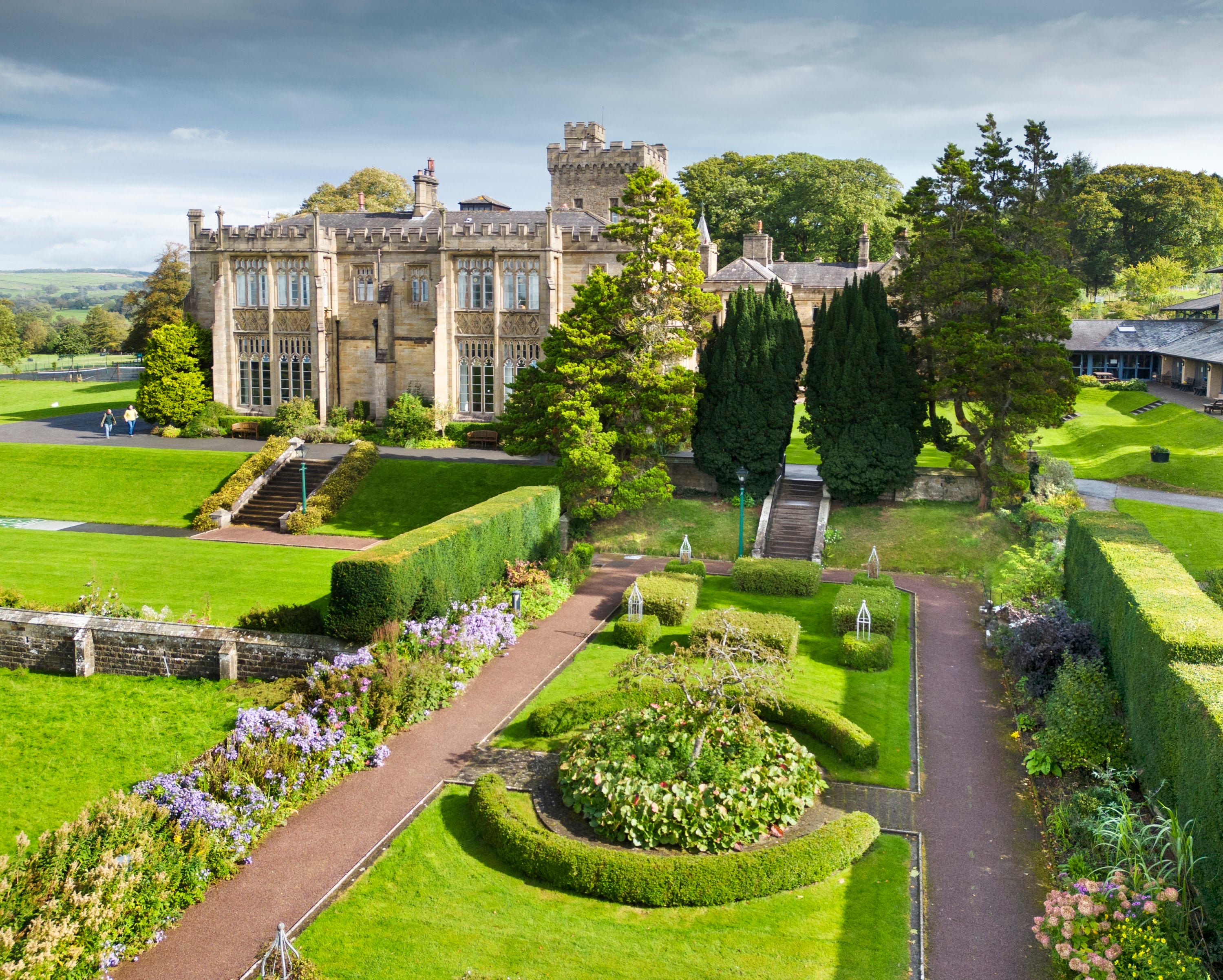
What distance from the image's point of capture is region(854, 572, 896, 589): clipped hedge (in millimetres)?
29953

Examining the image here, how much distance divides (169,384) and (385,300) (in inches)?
487

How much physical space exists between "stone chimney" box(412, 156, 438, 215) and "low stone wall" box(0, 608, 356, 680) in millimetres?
38285

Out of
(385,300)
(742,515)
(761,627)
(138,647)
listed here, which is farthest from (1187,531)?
(385,300)

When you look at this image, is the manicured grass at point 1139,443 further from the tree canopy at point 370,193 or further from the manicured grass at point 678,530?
the tree canopy at point 370,193

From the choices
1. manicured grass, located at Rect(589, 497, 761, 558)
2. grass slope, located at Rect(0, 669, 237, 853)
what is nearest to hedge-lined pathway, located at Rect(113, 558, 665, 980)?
grass slope, located at Rect(0, 669, 237, 853)

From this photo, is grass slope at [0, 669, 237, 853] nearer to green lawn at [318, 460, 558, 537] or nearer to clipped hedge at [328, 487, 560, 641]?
clipped hedge at [328, 487, 560, 641]

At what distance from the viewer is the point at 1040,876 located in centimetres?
1576

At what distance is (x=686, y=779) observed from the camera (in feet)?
54.7

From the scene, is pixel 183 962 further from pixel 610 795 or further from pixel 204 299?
pixel 204 299

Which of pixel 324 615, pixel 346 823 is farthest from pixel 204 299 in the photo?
pixel 346 823

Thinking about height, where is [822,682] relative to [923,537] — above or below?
below

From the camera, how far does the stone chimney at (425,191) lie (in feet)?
190

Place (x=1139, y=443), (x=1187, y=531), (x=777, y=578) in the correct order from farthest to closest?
(x=1139, y=443) < (x=1187, y=531) < (x=777, y=578)

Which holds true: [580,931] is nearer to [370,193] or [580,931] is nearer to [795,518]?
[795,518]
